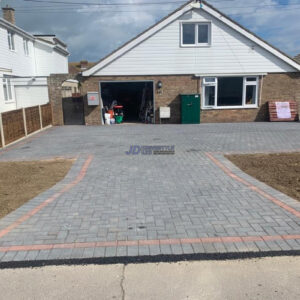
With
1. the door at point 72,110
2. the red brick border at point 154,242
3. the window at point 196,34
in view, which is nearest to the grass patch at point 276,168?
the red brick border at point 154,242

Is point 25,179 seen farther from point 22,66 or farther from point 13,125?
point 22,66

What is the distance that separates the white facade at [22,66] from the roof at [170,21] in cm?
445

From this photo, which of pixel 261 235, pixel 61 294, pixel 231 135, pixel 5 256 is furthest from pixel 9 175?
pixel 231 135

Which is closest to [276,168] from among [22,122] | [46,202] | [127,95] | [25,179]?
[46,202]

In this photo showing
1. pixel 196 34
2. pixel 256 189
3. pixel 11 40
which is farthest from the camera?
pixel 11 40

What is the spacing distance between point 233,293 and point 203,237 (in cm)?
110

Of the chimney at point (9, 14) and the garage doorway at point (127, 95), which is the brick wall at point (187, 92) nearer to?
the garage doorway at point (127, 95)

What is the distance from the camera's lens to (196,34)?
17.2 metres

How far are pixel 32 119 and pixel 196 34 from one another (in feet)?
34.3

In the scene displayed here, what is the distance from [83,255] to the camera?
362 cm

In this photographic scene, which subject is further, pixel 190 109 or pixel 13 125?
pixel 190 109

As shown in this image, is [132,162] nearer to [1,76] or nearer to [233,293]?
[233,293]

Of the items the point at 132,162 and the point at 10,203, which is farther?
the point at 132,162

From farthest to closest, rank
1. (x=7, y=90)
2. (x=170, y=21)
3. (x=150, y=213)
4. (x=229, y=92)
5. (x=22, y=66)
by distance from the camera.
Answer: (x=22, y=66)
(x=7, y=90)
(x=229, y=92)
(x=170, y=21)
(x=150, y=213)
